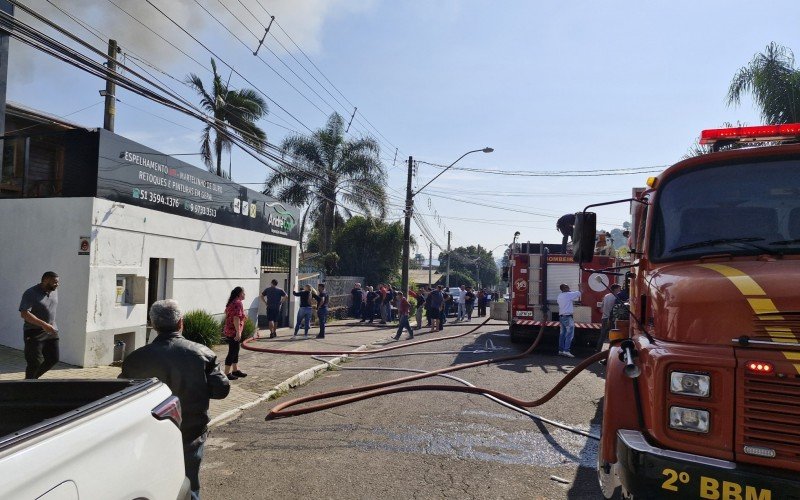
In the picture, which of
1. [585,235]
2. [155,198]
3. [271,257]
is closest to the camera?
[585,235]

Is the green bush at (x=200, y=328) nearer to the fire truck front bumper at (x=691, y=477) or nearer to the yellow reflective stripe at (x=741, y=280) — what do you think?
the fire truck front bumper at (x=691, y=477)

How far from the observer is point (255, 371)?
32.6 ft

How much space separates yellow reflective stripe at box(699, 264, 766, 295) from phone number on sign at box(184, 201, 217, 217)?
37.8ft

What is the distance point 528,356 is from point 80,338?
29.3 feet

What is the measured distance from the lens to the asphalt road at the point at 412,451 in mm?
4703

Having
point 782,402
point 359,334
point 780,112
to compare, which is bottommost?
point 359,334

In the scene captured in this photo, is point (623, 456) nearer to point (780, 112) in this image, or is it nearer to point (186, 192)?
point (186, 192)

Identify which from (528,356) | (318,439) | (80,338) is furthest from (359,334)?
(318,439)

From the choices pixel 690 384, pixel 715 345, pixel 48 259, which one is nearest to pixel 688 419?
pixel 690 384

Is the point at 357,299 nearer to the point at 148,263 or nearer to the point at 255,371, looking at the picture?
the point at 148,263

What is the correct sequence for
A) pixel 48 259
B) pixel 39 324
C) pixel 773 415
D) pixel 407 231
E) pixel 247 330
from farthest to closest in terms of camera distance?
1. pixel 407 231
2. pixel 247 330
3. pixel 48 259
4. pixel 39 324
5. pixel 773 415

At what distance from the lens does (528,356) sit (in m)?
12.4

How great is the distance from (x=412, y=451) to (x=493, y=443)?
3.06ft

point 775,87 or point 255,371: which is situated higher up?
point 775,87
